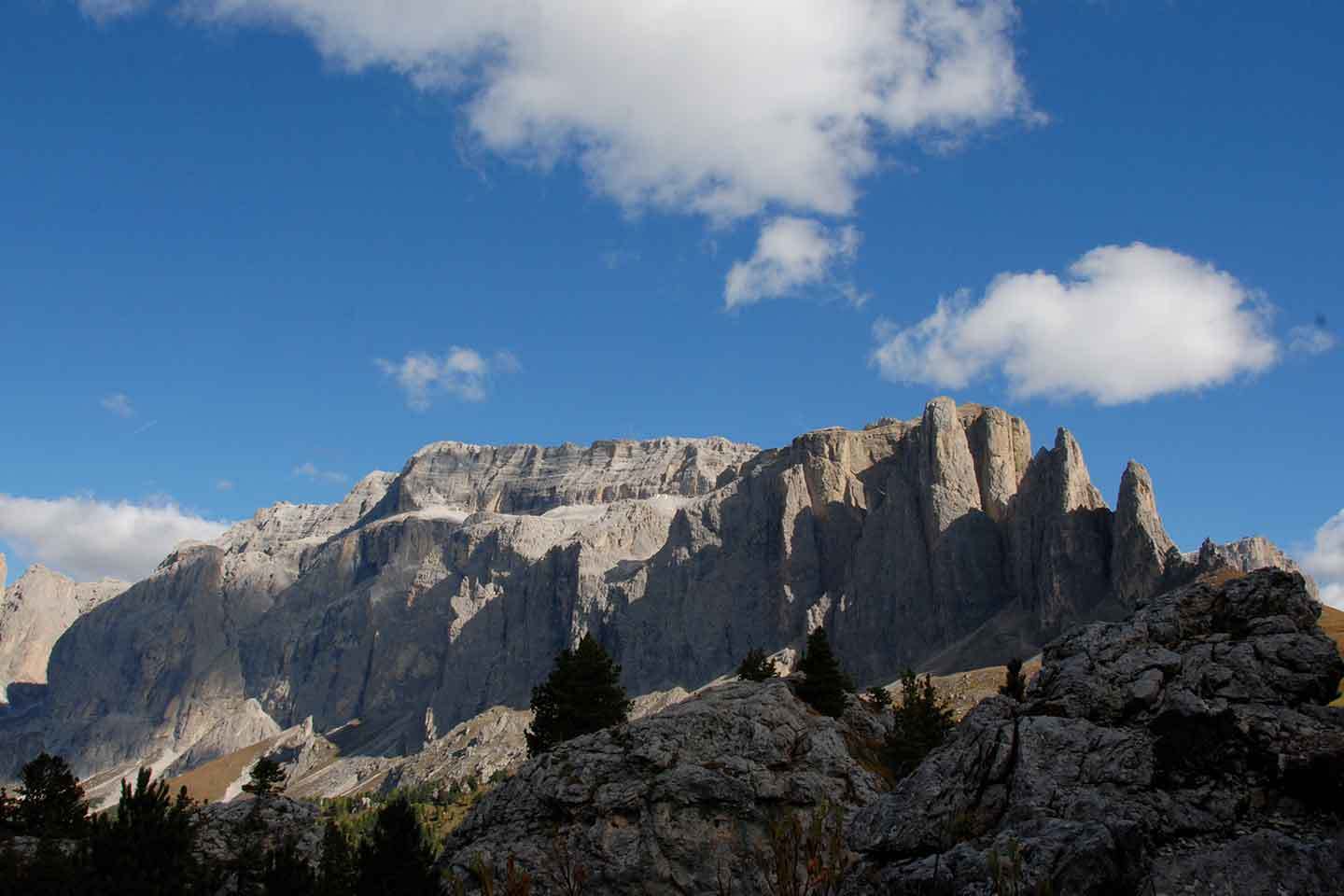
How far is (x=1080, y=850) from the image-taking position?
99.8ft

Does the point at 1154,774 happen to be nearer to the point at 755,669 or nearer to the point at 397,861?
the point at 397,861

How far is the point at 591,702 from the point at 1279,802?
46.4m

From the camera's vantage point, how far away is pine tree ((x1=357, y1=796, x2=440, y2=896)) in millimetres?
49906

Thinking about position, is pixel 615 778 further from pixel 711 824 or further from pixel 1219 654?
pixel 1219 654

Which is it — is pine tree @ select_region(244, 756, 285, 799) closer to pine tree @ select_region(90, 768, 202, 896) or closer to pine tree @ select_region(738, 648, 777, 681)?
pine tree @ select_region(90, 768, 202, 896)

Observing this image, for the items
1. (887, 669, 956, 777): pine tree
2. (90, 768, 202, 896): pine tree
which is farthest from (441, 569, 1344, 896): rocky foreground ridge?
(887, 669, 956, 777): pine tree

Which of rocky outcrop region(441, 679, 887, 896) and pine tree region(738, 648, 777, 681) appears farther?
pine tree region(738, 648, 777, 681)

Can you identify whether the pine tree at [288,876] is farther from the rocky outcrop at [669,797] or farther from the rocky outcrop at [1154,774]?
the rocky outcrop at [1154,774]

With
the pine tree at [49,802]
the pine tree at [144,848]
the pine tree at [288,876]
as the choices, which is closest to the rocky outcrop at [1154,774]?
the pine tree at [288,876]

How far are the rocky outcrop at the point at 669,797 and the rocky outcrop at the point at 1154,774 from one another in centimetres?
1206

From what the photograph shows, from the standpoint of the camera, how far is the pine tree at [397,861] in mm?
49906

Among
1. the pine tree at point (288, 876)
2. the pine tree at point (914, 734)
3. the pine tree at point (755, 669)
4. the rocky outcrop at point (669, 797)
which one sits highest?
the pine tree at point (755, 669)

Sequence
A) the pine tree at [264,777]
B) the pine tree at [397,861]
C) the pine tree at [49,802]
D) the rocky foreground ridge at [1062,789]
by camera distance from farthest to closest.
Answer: the pine tree at [49,802]
the pine tree at [264,777]
the pine tree at [397,861]
the rocky foreground ridge at [1062,789]

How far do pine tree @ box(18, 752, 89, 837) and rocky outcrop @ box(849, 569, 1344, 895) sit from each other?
192ft
